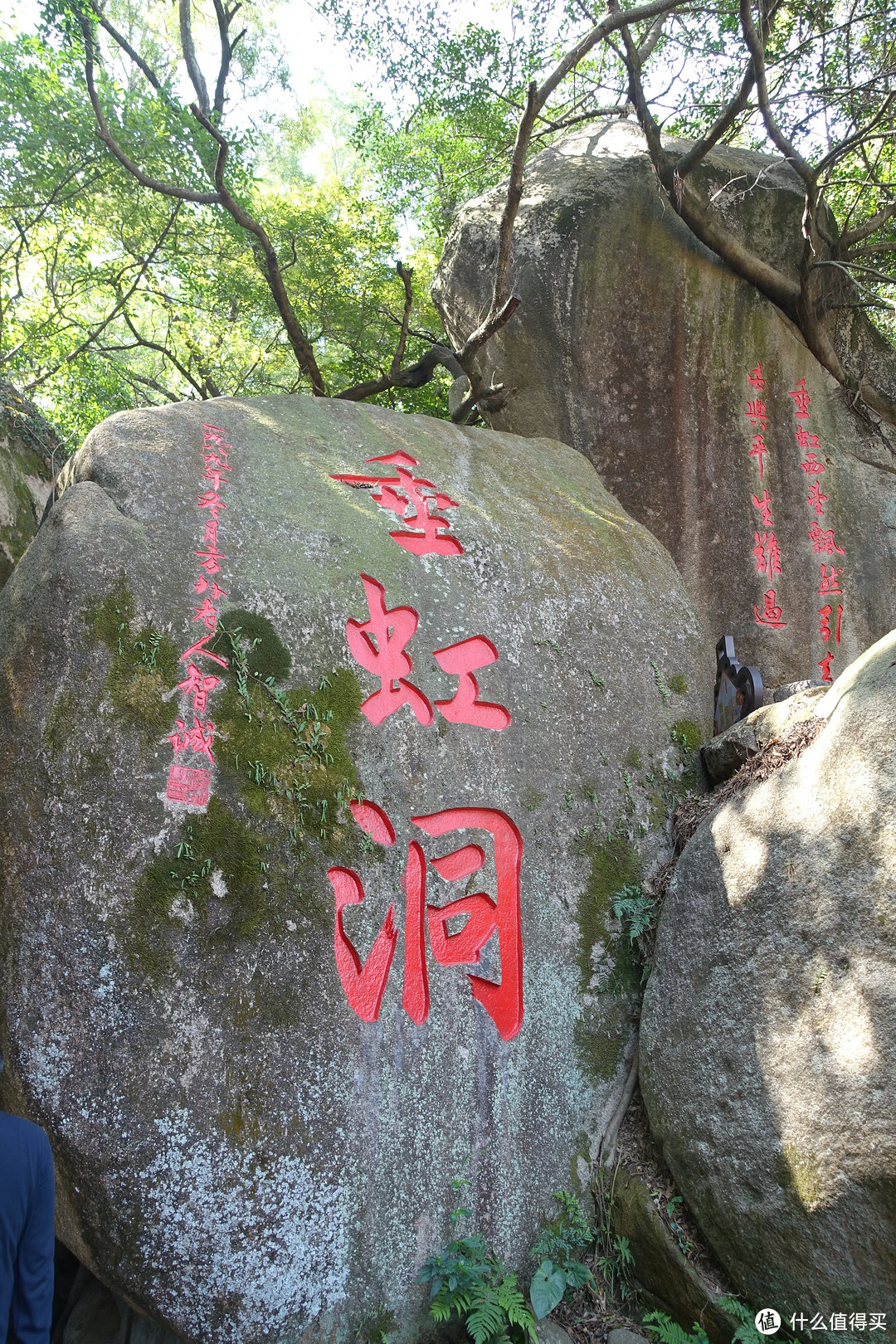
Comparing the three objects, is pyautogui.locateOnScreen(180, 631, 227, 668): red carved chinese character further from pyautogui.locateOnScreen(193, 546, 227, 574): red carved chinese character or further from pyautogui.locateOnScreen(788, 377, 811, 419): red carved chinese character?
pyautogui.locateOnScreen(788, 377, 811, 419): red carved chinese character

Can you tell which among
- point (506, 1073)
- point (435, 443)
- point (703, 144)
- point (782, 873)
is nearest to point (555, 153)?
point (703, 144)

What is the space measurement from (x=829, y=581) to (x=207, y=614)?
16.4ft

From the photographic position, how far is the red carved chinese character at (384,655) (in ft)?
11.5

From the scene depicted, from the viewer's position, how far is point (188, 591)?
10.7 feet

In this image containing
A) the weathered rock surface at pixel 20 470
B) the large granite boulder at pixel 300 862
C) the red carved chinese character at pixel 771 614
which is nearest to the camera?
the large granite boulder at pixel 300 862

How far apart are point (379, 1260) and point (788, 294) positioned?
7.01 meters

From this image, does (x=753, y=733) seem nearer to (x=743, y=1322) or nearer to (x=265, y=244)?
(x=743, y=1322)

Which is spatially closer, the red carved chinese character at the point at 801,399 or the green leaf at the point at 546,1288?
the green leaf at the point at 546,1288

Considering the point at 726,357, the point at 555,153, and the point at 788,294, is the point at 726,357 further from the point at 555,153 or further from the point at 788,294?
the point at 555,153

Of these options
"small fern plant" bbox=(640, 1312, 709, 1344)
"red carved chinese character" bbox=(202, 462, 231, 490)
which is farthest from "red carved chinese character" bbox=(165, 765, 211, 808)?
"small fern plant" bbox=(640, 1312, 709, 1344)

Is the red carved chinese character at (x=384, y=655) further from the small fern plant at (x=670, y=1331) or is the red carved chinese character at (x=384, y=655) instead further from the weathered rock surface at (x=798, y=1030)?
the small fern plant at (x=670, y=1331)

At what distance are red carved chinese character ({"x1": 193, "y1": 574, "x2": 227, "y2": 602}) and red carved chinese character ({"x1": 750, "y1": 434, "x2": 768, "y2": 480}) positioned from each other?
15.4 feet

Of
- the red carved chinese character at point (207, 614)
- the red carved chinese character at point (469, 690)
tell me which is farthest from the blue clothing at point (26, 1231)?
the red carved chinese character at point (469, 690)

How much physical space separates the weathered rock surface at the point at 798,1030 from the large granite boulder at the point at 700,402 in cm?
327
